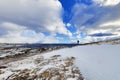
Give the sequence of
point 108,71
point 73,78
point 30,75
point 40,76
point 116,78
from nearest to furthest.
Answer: point 116,78, point 73,78, point 108,71, point 40,76, point 30,75

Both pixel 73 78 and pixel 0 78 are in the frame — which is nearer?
pixel 73 78

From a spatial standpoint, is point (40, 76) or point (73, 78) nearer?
point (73, 78)

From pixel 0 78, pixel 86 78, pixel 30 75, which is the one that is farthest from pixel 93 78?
pixel 0 78

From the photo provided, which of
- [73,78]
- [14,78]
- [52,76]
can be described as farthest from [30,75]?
[73,78]

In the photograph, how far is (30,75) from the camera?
23.3 meters

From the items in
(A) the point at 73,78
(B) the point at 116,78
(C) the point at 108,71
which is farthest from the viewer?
(C) the point at 108,71

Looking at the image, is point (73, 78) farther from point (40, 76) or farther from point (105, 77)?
point (40, 76)

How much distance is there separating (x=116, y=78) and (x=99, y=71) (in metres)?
3.27

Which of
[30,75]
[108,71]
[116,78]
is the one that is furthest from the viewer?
[30,75]

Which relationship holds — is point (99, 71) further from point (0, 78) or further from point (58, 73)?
point (0, 78)

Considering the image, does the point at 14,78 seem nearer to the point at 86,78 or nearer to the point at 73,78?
the point at 73,78

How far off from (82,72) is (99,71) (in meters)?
2.06

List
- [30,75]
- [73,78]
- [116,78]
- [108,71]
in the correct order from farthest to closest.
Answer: [30,75] → [108,71] → [73,78] → [116,78]

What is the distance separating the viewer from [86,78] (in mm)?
18734
